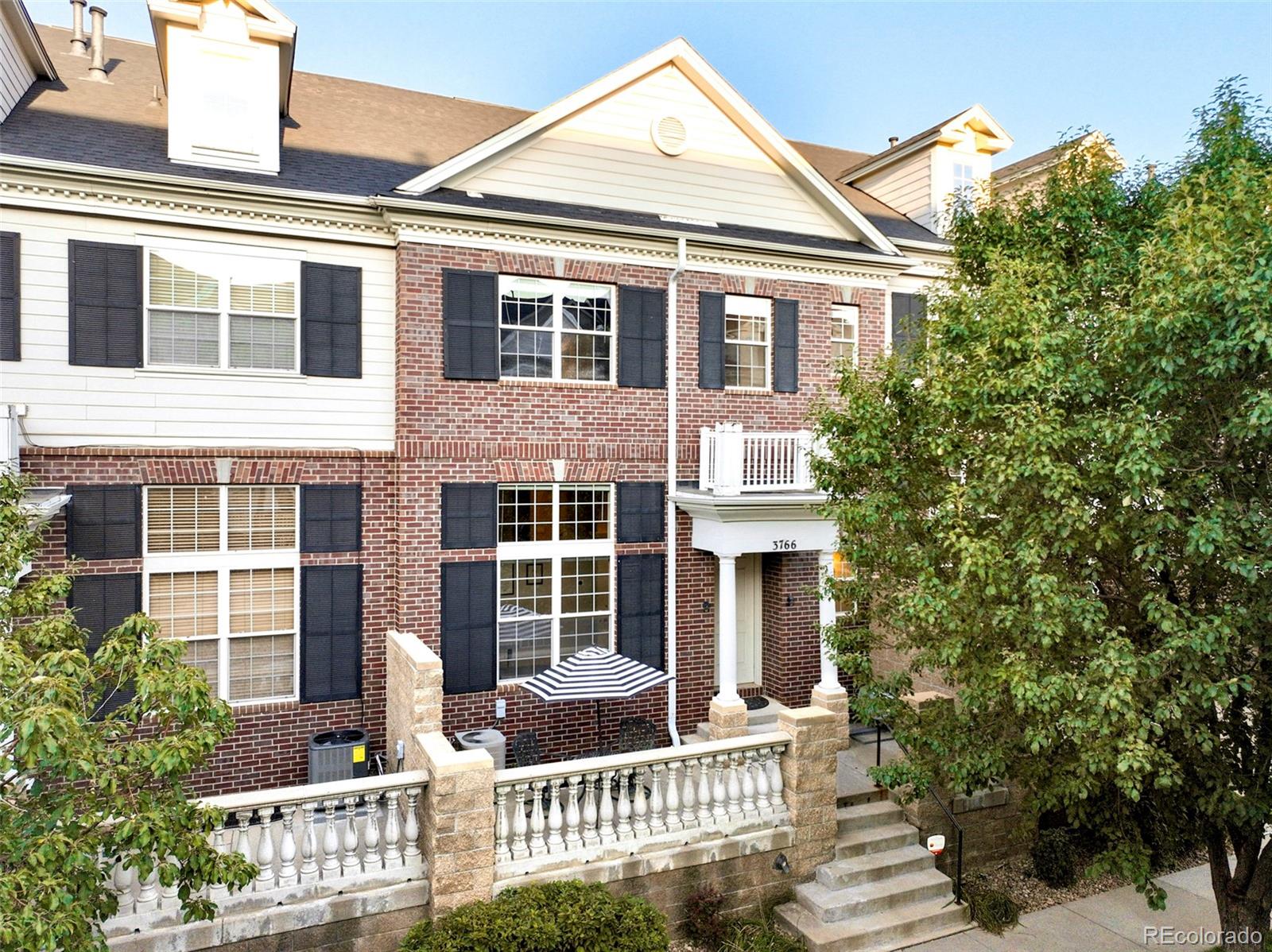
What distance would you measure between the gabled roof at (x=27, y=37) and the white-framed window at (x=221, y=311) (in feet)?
12.1

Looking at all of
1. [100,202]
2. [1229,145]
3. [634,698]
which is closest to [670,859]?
[634,698]

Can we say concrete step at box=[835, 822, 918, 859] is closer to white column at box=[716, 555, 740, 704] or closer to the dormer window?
white column at box=[716, 555, 740, 704]

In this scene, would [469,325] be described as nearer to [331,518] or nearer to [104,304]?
[331,518]

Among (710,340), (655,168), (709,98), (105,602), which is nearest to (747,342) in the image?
(710,340)

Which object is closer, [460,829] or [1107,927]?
[460,829]

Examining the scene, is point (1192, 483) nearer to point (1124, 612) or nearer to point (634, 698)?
point (1124, 612)

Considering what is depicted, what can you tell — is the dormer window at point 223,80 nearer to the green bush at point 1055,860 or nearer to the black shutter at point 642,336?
the black shutter at point 642,336

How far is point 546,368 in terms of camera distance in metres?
11.8

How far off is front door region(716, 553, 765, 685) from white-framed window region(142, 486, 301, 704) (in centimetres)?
689

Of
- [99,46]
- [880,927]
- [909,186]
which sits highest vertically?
[99,46]

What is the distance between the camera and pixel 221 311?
10289 mm

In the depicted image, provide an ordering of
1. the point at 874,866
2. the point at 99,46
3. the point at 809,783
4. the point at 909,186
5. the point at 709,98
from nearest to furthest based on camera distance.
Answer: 1. the point at 809,783
2. the point at 874,866
3. the point at 99,46
4. the point at 709,98
5. the point at 909,186

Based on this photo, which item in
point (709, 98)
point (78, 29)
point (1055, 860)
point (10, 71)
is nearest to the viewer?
point (1055, 860)

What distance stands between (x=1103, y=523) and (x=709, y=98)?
32.3 feet
